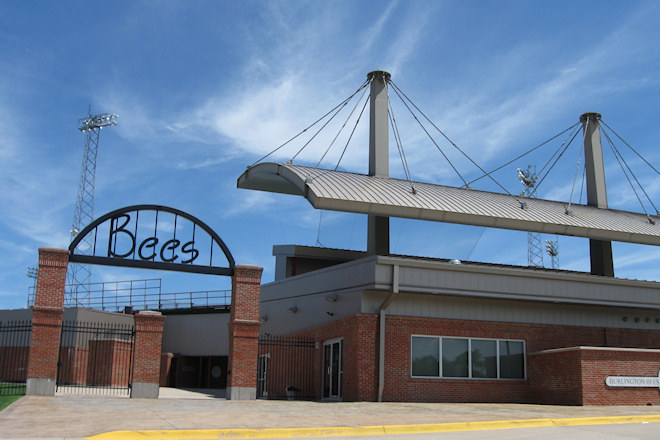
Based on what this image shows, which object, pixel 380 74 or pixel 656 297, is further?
pixel 380 74

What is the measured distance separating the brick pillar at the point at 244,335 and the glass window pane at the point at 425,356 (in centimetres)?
503

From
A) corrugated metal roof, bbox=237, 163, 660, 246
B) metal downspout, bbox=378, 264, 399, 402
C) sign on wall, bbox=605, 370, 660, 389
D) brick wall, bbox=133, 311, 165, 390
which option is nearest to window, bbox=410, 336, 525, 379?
metal downspout, bbox=378, 264, 399, 402

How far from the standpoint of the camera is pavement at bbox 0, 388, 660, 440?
12.9 metres

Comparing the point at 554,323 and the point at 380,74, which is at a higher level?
the point at 380,74

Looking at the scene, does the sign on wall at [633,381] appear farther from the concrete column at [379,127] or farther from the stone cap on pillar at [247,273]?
the concrete column at [379,127]

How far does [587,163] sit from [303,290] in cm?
1664

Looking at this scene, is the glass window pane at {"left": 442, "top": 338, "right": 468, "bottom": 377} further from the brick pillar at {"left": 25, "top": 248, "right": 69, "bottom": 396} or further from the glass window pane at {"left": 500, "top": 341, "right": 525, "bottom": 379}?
the brick pillar at {"left": 25, "top": 248, "right": 69, "bottom": 396}

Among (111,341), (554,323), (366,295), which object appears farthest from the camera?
(111,341)

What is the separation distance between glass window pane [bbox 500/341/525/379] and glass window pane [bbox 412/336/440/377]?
2.46 meters

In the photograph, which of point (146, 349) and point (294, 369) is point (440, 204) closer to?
point (294, 369)

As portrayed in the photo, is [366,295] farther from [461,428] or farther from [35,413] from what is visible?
[35,413]

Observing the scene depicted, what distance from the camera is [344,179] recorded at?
25.9m

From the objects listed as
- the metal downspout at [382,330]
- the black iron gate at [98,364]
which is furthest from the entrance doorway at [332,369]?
the black iron gate at [98,364]

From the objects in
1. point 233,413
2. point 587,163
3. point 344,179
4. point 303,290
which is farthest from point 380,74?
point 233,413
